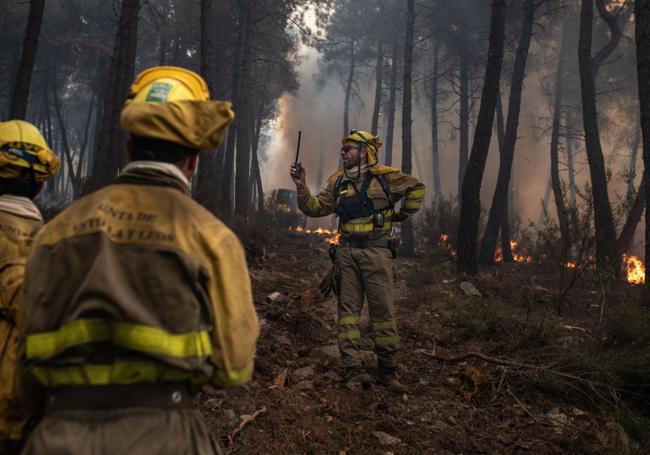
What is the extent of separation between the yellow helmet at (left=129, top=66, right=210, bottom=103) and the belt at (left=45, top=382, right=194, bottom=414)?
84 cm

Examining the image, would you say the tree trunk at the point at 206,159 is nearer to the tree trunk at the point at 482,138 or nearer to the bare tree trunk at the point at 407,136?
the tree trunk at the point at 482,138

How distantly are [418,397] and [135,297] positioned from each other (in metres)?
3.66

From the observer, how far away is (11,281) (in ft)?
5.63

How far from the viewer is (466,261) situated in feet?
30.4

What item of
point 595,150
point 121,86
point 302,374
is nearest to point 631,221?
point 595,150

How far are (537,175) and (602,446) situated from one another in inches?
1488

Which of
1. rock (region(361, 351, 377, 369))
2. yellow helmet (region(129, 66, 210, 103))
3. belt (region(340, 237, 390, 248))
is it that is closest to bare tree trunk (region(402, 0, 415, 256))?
rock (region(361, 351, 377, 369))

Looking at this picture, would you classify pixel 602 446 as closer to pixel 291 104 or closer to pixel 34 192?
pixel 34 192

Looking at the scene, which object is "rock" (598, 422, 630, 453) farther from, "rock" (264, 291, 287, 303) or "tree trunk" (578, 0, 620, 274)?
"tree trunk" (578, 0, 620, 274)

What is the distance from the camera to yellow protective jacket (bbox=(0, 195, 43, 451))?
1612 mm

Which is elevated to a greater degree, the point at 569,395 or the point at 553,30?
the point at 553,30

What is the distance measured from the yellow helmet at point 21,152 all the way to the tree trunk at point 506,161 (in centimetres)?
1088

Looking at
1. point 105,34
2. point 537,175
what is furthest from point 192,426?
point 537,175

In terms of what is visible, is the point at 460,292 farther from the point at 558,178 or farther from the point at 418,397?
the point at 558,178
